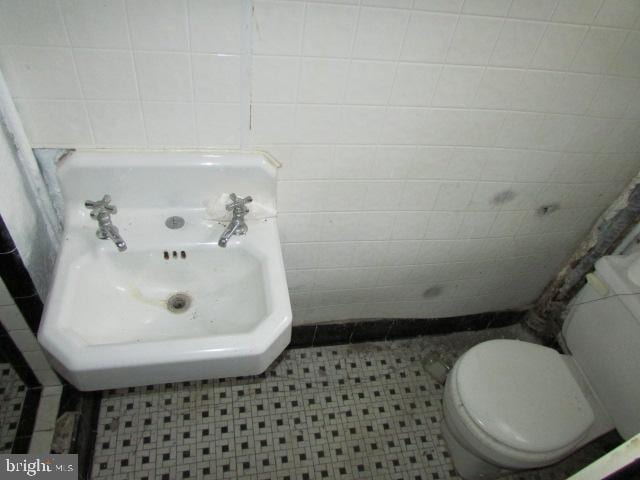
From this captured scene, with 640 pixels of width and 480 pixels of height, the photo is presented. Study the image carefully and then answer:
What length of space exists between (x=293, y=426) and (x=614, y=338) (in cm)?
117

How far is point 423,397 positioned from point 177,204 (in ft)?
4.36

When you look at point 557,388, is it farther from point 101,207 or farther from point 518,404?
point 101,207

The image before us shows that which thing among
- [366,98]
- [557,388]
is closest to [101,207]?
[366,98]

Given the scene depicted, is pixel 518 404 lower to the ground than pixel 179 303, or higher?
lower

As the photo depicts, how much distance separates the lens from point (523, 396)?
4.55 ft

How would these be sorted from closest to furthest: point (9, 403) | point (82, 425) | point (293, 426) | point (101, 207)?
point (101, 207)
point (82, 425)
point (9, 403)
point (293, 426)

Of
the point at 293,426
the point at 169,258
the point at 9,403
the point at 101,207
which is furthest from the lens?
the point at 293,426

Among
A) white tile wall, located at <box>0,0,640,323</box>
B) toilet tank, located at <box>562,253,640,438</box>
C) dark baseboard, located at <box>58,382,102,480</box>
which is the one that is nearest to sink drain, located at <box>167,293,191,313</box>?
white tile wall, located at <box>0,0,640,323</box>

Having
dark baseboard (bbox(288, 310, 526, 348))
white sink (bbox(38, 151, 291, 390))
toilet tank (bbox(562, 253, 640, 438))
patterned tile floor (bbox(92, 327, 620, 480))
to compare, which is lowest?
patterned tile floor (bbox(92, 327, 620, 480))

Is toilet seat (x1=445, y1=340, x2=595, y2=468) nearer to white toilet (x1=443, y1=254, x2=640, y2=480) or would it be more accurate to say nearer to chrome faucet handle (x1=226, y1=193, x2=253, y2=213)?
white toilet (x1=443, y1=254, x2=640, y2=480)

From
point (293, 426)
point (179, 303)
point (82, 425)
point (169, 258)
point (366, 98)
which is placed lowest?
point (293, 426)

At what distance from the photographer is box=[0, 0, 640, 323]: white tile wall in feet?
2.92

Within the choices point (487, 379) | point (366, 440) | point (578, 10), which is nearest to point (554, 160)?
point (578, 10)

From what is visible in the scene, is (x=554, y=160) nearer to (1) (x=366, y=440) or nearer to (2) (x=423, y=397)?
(2) (x=423, y=397)
